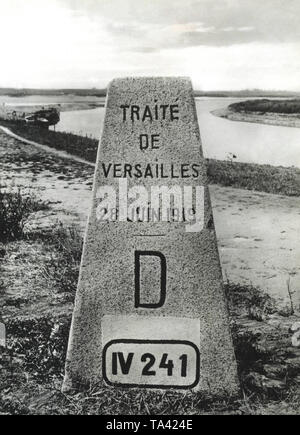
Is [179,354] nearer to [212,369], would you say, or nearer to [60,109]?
[212,369]

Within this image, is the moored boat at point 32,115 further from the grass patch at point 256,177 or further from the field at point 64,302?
the grass patch at point 256,177

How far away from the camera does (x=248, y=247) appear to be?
16.9ft

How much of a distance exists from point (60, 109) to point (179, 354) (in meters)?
3.17

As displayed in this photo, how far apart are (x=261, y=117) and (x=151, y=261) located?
2590 millimetres

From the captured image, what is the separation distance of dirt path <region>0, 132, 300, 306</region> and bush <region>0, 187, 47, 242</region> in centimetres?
16

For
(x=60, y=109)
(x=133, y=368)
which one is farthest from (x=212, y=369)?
(x=60, y=109)

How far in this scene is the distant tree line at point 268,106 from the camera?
196 inches

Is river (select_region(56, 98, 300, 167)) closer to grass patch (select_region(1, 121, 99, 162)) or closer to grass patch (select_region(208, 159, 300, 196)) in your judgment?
grass patch (select_region(208, 159, 300, 196))

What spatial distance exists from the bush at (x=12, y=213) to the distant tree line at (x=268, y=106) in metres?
2.17

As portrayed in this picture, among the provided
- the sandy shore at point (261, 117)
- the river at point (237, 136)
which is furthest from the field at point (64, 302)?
the sandy shore at point (261, 117)

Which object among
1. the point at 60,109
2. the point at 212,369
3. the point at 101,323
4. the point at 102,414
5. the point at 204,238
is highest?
the point at 60,109

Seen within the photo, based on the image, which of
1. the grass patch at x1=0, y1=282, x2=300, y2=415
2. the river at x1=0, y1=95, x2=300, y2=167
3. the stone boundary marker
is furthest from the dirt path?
the stone boundary marker

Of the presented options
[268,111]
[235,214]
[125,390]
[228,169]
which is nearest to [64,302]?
[125,390]

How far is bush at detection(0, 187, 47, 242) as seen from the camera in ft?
16.8
